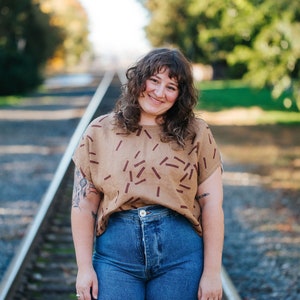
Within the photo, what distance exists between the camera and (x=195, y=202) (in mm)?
2543

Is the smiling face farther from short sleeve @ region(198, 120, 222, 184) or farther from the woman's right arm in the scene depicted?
the woman's right arm

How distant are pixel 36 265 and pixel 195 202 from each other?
2918 mm

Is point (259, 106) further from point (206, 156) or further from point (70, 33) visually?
point (70, 33)

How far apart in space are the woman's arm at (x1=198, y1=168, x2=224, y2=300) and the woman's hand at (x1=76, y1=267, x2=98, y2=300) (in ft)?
1.38

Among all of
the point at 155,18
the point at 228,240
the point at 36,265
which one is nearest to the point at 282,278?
the point at 228,240

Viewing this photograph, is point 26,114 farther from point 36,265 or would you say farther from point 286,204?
point 36,265

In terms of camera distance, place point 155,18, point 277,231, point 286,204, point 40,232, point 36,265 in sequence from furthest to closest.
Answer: point 155,18 < point 286,204 < point 277,231 < point 40,232 < point 36,265

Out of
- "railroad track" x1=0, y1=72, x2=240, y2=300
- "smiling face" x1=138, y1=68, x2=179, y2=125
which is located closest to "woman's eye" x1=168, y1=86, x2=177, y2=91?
"smiling face" x1=138, y1=68, x2=179, y2=125

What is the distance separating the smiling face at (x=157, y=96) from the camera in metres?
2.49

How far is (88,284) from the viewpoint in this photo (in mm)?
2418

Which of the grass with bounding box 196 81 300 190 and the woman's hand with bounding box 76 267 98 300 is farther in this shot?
the grass with bounding box 196 81 300 190

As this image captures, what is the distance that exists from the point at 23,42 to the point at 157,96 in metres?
39.1

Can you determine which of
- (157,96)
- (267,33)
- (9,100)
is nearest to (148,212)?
(157,96)

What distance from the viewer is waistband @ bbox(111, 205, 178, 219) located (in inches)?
95.0
